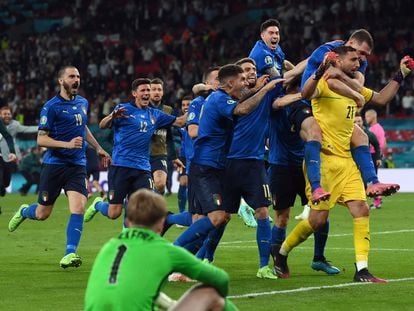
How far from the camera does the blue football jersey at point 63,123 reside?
14.9 metres

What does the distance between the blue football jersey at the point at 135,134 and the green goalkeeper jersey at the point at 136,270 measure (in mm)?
8501

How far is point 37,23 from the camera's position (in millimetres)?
46875

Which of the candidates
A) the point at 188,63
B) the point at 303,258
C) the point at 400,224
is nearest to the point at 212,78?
the point at 303,258

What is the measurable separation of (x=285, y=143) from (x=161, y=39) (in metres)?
30.1

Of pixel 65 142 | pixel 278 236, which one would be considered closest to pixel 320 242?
pixel 278 236

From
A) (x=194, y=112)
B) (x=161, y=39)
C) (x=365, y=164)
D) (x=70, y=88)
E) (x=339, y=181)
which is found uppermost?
(x=161, y=39)

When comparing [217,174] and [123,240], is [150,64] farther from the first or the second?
[123,240]

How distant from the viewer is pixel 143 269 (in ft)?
22.9

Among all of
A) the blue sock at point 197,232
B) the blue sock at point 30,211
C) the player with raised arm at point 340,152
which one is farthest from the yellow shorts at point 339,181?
the blue sock at point 30,211

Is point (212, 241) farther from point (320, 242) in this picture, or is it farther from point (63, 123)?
point (63, 123)

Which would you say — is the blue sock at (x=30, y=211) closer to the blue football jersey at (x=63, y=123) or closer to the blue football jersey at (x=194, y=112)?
the blue football jersey at (x=63, y=123)

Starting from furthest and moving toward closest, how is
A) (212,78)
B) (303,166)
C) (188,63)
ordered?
(188,63) → (212,78) → (303,166)

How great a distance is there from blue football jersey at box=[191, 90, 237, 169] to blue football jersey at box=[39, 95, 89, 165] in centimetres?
271

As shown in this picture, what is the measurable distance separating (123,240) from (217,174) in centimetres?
562
